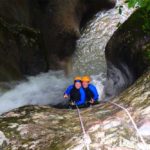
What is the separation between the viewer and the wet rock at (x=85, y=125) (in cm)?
511

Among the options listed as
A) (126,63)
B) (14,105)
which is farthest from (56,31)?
(126,63)

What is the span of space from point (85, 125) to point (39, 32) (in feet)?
26.2

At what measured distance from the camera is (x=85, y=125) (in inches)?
231

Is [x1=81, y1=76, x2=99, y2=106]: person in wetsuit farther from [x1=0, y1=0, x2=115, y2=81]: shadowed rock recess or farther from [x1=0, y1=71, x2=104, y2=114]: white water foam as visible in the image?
[x1=0, y1=0, x2=115, y2=81]: shadowed rock recess

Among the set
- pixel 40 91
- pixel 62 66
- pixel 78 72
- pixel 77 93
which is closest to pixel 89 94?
pixel 77 93

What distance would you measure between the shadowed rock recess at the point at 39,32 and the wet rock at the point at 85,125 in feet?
16.7

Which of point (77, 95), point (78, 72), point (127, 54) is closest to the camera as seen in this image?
point (77, 95)

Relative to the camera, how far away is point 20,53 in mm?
12250

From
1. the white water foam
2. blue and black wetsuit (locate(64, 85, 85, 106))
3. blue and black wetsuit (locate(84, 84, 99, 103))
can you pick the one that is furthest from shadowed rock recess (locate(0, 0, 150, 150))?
blue and black wetsuit (locate(64, 85, 85, 106))

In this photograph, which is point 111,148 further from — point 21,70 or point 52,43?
point 52,43

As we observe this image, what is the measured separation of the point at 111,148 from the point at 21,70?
8.12 meters

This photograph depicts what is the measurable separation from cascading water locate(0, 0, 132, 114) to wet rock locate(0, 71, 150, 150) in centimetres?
424

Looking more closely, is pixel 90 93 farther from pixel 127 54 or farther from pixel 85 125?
pixel 85 125

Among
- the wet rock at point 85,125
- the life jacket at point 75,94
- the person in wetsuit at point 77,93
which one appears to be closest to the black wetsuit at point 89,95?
the person in wetsuit at point 77,93
